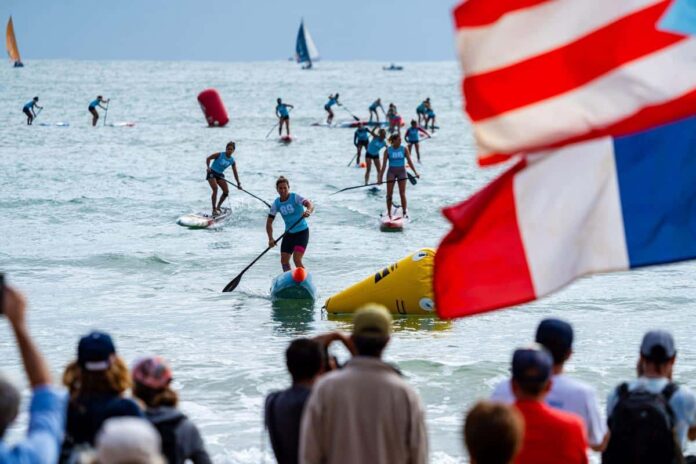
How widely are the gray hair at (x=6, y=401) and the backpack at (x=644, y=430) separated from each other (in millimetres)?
2546

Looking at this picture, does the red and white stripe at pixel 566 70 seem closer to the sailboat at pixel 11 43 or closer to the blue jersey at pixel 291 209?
the blue jersey at pixel 291 209

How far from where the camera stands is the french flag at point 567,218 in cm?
516

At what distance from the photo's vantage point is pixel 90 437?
15.3 feet

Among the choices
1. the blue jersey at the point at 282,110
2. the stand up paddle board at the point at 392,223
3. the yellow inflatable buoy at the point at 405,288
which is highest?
the blue jersey at the point at 282,110

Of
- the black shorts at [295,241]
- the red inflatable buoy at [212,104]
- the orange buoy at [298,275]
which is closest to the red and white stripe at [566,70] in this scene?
the orange buoy at [298,275]

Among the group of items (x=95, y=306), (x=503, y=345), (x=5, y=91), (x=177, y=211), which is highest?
(x=5, y=91)

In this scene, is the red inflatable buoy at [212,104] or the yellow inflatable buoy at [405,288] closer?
the yellow inflatable buoy at [405,288]

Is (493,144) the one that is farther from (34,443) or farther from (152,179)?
(152,179)

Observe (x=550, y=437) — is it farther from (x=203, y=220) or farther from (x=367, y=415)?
(x=203, y=220)

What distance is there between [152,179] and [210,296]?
19.2 metres

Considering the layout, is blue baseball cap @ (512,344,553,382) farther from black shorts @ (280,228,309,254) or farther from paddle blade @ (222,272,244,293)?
paddle blade @ (222,272,244,293)

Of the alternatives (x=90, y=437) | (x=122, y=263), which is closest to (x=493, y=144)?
A: (x=90, y=437)

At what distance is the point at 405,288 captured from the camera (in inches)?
560

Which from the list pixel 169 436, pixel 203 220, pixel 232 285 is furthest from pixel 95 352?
pixel 203 220
